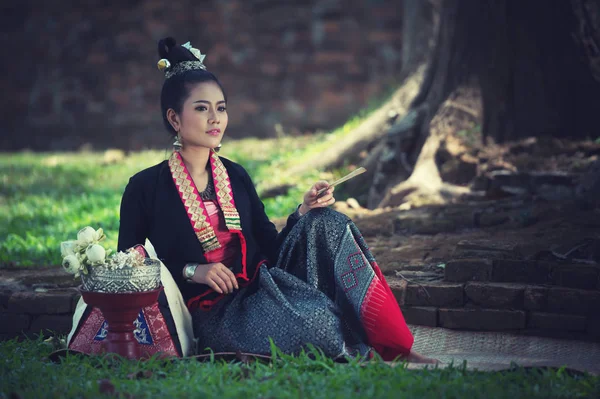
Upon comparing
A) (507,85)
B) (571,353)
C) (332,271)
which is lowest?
(571,353)

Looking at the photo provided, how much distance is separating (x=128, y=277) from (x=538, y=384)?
148 centimetres

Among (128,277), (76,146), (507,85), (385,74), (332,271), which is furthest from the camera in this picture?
(76,146)

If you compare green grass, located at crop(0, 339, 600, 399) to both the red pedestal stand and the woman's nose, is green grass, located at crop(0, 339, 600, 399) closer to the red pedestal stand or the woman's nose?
the red pedestal stand

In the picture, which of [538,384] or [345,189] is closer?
[538,384]

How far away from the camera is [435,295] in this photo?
12.5ft

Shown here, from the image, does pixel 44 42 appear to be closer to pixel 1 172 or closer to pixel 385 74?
pixel 1 172

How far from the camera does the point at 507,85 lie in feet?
19.1

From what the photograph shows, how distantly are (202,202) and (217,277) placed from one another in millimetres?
354

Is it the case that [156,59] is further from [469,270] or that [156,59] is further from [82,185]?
[469,270]

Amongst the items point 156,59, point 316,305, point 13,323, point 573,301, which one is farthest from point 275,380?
point 156,59

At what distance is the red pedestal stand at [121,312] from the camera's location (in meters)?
3.02

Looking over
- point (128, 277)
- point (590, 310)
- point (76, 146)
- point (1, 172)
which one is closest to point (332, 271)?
point (128, 277)

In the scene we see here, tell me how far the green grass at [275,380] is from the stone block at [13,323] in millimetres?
824

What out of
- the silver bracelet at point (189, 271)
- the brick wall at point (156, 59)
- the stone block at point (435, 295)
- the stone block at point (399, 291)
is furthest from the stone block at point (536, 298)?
the brick wall at point (156, 59)
